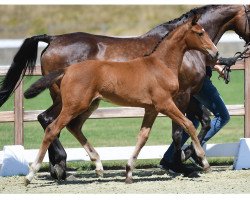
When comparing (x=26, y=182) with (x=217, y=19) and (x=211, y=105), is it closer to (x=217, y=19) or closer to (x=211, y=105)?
(x=211, y=105)

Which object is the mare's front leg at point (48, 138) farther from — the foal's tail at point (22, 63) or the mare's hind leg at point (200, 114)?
the mare's hind leg at point (200, 114)

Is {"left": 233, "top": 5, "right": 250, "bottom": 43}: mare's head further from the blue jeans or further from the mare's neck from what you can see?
the blue jeans

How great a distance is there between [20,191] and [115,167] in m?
2.46

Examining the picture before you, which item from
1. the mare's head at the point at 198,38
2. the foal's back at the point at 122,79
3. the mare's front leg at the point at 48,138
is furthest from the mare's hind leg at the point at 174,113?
the mare's front leg at the point at 48,138

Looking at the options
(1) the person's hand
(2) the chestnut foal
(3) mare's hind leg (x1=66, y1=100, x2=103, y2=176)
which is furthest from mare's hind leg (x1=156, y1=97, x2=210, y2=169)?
(1) the person's hand

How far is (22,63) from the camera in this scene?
9.94m

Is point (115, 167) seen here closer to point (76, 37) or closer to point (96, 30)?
point (76, 37)

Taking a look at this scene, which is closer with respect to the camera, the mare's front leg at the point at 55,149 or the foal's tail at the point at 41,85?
the foal's tail at the point at 41,85

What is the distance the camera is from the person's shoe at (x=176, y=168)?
32.0ft

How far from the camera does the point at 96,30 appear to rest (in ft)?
99.9

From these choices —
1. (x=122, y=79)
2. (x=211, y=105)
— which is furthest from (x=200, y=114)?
(x=122, y=79)

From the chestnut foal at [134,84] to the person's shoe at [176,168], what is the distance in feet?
1.48

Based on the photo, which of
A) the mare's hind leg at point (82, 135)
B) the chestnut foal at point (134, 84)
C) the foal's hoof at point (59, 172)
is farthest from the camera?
the foal's hoof at point (59, 172)

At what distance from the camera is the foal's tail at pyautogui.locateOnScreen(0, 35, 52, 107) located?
386 inches
